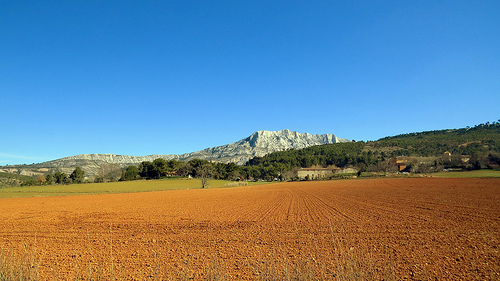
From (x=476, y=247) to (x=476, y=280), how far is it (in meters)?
3.77

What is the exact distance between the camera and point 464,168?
329ft

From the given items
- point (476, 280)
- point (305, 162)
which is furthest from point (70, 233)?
point (305, 162)

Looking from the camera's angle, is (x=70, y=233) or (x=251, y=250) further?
(x=70, y=233)

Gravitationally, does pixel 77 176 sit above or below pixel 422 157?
below

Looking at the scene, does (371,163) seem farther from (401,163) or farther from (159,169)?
(159,169)

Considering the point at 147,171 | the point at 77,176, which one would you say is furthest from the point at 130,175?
the point at 77,176

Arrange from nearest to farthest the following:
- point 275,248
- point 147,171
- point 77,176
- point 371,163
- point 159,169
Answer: point 275,248
point 77,176
point 159,169
point 147,171
point 371,163

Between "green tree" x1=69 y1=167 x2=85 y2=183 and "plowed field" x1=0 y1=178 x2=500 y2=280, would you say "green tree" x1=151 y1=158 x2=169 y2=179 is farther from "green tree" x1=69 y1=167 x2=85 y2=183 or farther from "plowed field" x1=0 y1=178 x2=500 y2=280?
"plowed field" x1=0 y1=178 x2=500 y2=280

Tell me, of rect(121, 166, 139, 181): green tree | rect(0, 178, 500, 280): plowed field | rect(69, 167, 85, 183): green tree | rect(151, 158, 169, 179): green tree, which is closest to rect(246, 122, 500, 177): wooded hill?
rect(151, 158, 169, 179): green tree

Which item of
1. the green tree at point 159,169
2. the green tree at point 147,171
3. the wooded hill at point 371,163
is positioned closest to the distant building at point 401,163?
the wooded hill at point 371,163

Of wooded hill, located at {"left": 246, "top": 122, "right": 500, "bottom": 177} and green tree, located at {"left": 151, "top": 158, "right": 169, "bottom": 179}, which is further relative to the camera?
green tree, located at {"left": 151, "top": 158, "right": 169, "bottom": 179}

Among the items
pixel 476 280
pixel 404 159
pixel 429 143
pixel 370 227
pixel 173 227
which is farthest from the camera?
pixel 429 143

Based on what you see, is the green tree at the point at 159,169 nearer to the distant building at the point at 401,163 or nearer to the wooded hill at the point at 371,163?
the wooded hill at the point at 371,163

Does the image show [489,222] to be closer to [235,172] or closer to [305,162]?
[235,172]
